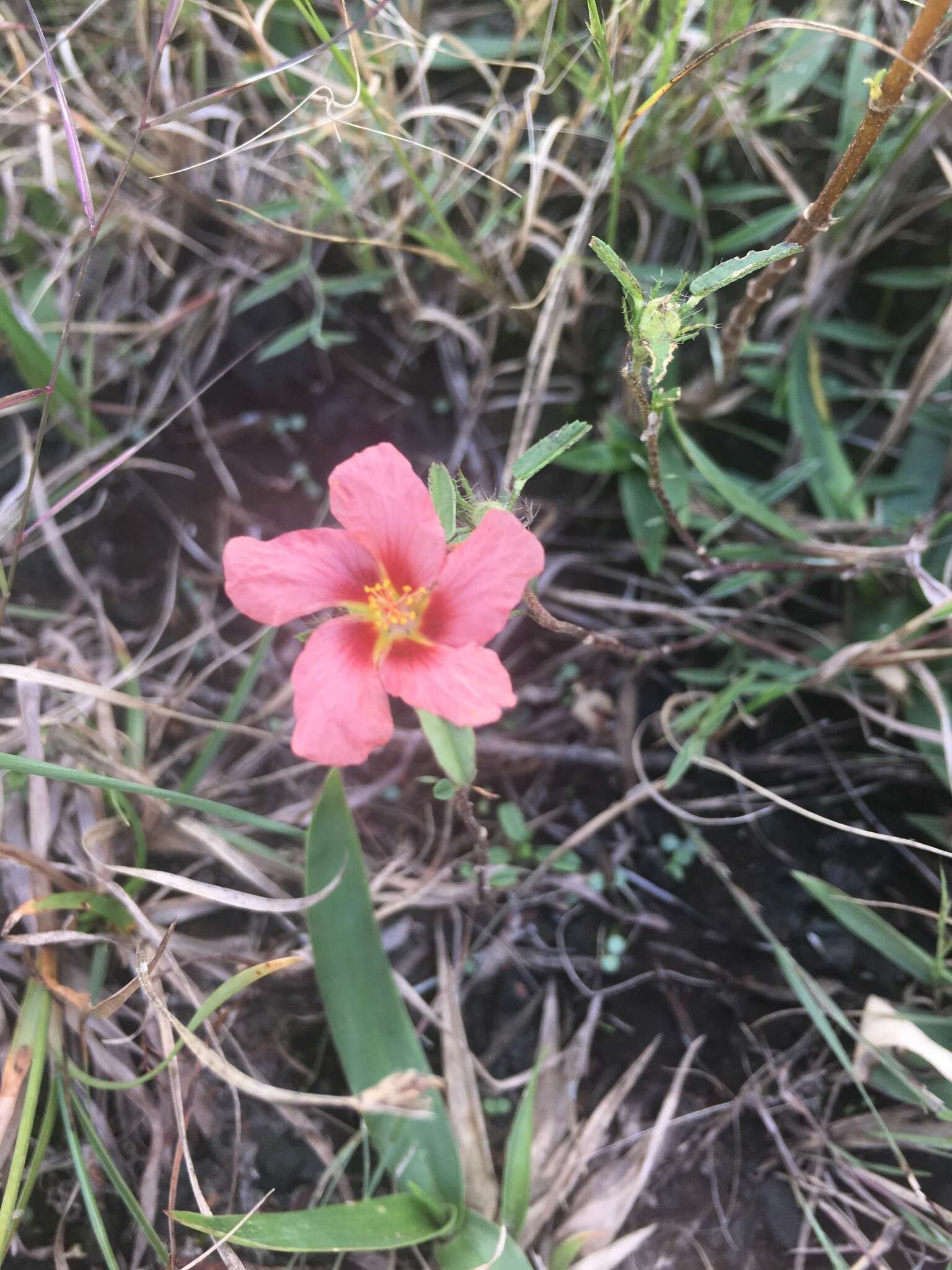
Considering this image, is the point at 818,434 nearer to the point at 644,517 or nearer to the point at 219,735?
the point at 644,517

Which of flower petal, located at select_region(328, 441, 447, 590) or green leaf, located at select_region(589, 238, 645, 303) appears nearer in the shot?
green leaf, located at select_region(589, 238, 645, 303)

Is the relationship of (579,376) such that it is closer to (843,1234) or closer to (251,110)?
(251,110)

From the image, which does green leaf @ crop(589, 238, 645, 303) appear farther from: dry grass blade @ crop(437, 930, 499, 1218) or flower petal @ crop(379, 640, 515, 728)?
dry grass blade @ crop(437, 930, 499, 1218)

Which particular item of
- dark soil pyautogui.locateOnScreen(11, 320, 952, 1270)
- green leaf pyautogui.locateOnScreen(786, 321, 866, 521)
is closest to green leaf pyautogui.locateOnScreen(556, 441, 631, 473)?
dark soil pyautogui.locateOnScreen(11, 320, 952, 1270)

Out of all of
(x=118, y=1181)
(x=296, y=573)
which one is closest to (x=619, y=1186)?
(x=118, y=1181)

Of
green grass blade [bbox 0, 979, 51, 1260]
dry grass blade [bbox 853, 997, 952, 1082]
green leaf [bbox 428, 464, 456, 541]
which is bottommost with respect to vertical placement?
dry grass blade [bbox 853, 997, 952, 1082]

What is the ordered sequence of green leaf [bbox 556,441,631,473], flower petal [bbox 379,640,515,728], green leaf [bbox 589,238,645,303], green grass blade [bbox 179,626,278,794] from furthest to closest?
1. green leaf [bbox 556,441,631,473]
2. green grass blade [bbox 179,626,278,794]
3. flower petal [bbox 379,640,515,728]
4. green leaf [bbox 589,238,645,303]

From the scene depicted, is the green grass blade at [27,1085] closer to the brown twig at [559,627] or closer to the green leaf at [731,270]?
the brown twig at [559,627]
